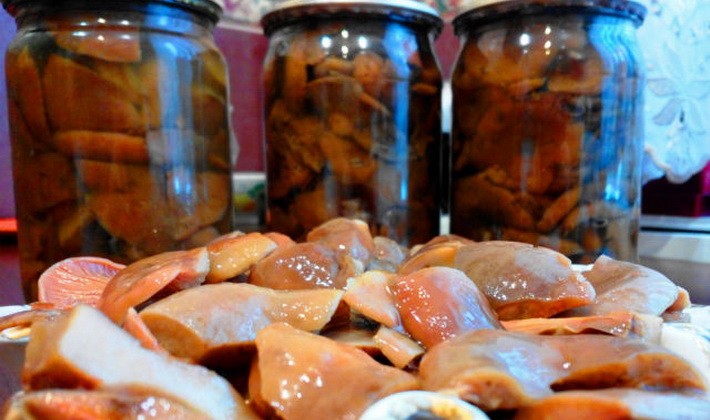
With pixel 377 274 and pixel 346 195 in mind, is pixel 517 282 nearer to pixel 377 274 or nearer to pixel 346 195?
pixel 377 274

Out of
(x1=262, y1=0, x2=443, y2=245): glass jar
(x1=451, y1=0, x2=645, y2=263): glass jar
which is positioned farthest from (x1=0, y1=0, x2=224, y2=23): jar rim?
(x1=451, y1=0, x2=645, y2=263): glass jar

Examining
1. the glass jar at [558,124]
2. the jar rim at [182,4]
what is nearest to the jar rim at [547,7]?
the glass jar at [558,124]

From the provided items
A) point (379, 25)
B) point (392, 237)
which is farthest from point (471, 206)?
point (379, 25)

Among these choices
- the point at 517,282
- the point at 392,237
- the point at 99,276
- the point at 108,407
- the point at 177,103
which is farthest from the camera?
the point at 392,237

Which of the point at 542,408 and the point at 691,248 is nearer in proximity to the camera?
the point at 542,408

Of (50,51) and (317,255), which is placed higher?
(50,51)

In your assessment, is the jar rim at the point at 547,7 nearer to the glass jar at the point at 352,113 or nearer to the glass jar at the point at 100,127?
the glass jar at the point at 352,113

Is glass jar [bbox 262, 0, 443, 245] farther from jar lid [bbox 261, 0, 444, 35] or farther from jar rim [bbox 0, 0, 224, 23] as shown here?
jar rim [bbox 0, 0, 224, 23]
